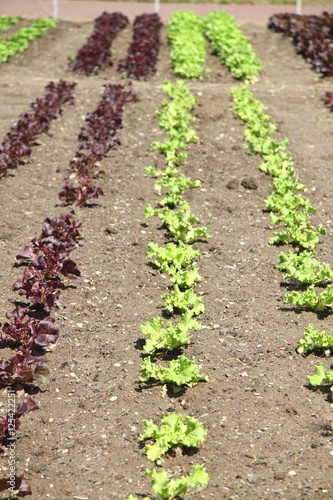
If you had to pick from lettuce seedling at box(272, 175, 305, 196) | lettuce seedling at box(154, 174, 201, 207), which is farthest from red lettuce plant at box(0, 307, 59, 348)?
lettuce seedling at box(272, 175, 305, 196)

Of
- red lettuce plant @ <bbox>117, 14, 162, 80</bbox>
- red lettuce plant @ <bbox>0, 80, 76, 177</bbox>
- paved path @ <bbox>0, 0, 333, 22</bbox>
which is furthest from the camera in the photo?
paved path @ <bbox>0, 0, 333, 22</bbox>

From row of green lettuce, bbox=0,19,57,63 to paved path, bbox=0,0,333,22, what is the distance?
Result: 1.32 meters

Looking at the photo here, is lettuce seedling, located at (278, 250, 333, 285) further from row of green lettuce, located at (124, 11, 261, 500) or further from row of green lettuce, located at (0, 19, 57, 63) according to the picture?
row of green lettuce, located at (0, 19, 57, 63)

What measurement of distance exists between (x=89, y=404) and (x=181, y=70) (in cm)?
827

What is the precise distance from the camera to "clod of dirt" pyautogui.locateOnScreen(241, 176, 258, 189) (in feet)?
22.2

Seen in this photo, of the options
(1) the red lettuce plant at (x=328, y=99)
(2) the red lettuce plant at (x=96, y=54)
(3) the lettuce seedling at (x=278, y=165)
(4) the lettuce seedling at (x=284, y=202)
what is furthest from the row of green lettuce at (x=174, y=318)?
(2) the red lettuce plant at (x=96, y=54)

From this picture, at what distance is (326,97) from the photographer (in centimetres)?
960

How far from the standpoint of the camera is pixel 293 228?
5586mm

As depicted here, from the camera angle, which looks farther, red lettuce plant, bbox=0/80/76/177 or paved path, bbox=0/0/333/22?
paved path, bbox=0/0/333/22

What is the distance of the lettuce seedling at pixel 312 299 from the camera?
4.53 metres

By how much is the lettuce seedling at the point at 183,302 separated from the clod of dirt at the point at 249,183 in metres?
2.54

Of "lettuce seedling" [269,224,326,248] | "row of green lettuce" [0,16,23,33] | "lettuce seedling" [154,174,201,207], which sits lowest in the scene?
"lettuce seedling" [269,224,326,248]

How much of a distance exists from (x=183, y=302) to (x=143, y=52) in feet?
27.5

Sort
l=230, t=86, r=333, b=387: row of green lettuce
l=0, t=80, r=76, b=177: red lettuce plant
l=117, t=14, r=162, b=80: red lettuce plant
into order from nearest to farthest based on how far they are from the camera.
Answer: l=230, t=86, r=333, b=387: row of green lettuce < l=0, t=80, r=76, b=177: red lettuce plant < l=117, t=14, r=162, b=80: red lettuce plant
